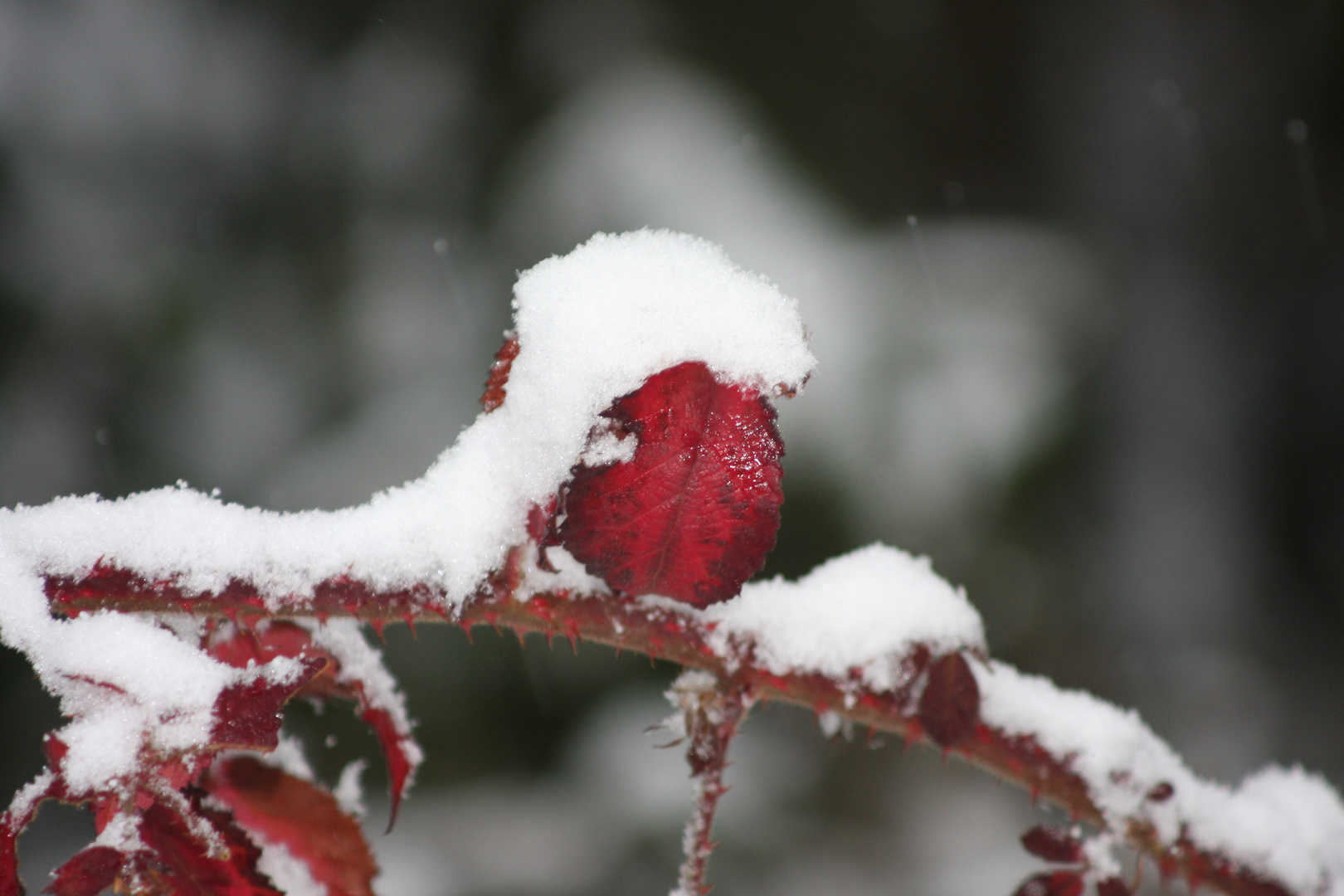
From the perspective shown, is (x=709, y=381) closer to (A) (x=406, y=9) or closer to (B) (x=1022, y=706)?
(B) (x=1022, y=706)

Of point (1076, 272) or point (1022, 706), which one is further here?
point (1076, 272)

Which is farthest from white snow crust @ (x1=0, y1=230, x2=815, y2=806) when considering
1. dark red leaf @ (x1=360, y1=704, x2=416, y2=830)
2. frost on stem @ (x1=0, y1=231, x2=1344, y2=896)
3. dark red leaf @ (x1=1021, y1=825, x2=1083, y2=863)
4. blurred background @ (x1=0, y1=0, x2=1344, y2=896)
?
blurred background @ (x1=0, y1=0, x2=1344, y2=896)

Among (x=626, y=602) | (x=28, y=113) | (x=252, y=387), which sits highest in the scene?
(x=28, y=113)

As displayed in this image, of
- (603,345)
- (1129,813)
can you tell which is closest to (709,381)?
(603,345)

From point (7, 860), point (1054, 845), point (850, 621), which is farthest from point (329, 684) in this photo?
point (1054, 845)

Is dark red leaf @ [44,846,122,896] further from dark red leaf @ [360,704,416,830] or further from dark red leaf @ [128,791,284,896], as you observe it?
dark red leaf @ [360,704,416,830]

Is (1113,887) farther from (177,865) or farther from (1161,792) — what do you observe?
(177,865)
